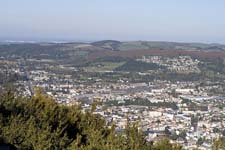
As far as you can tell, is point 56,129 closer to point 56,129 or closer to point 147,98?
point 56,129

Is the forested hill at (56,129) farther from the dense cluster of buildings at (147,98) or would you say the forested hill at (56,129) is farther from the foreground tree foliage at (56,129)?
the dense cluster of buildings at (147,98)

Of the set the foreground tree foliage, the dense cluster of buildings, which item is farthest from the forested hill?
the dense cluster of buildings

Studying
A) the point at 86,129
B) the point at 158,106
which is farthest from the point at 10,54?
the point at 86,129

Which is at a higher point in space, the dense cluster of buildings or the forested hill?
the forested hill

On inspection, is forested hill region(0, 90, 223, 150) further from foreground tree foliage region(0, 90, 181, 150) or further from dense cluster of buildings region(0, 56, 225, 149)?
dense cluster of buildings region(0, 56, 225, 149)

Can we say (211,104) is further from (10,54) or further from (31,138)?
(10,54)

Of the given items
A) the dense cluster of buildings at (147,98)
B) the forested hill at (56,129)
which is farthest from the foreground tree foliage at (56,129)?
the dense cluster of buildings at (147,98)

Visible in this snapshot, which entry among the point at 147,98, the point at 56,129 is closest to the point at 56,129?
the point at 56,129

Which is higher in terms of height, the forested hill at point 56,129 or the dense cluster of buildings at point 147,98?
the forested hill at point 56,129
